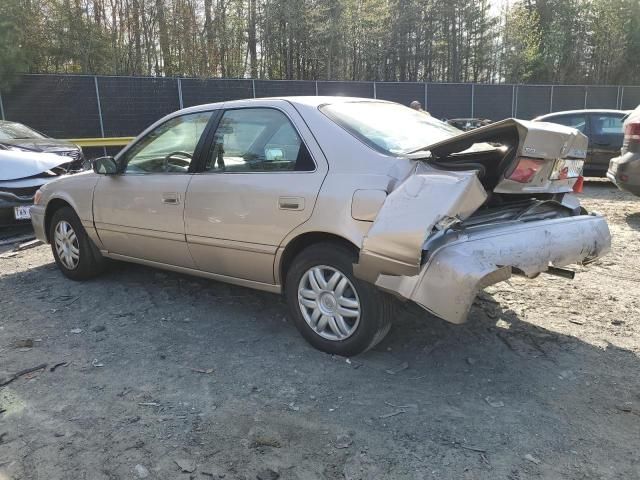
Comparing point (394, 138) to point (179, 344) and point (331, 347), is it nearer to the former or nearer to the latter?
point (331, 347)

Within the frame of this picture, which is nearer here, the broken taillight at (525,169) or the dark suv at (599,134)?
the broken taillight at (525,169)

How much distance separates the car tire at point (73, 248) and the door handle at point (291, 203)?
246cm

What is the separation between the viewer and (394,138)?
11.7ft

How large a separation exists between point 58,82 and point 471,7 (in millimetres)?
26320

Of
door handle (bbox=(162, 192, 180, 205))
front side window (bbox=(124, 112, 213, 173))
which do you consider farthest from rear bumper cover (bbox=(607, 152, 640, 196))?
door handle (bbox=(162, 192, 180, 205))

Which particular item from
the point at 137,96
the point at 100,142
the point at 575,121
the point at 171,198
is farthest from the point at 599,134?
the point at 137,96

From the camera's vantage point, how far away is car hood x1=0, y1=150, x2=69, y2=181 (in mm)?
7172

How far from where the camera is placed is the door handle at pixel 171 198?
419 cm

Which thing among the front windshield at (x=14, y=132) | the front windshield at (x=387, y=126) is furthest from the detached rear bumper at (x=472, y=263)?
the front windshield at (x=14, y=132)

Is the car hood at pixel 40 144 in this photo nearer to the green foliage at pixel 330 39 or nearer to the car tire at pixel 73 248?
the car tire at pixel 73 248

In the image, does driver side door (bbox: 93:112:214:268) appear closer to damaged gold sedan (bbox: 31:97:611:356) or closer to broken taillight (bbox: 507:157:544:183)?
damaged gold sedan (bbox: 31:97:611:356)

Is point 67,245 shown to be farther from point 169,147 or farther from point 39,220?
point 169,147

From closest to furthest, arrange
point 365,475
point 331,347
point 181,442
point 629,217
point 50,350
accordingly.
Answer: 1. point 365,475
2. point 181,442
3. point 331,347
4. point 50,350
5. point 629,217

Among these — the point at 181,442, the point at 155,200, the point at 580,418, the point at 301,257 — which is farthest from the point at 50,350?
the point at 580,418
